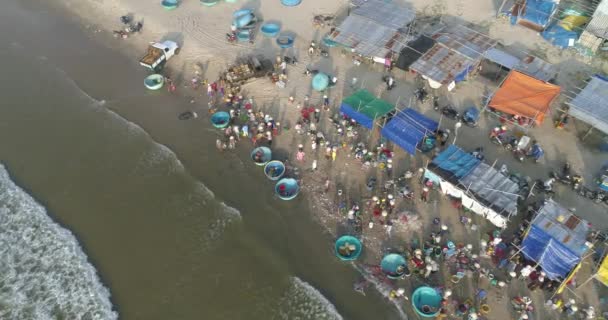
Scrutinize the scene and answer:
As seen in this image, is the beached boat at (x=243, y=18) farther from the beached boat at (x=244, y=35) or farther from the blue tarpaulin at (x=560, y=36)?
the blue tarpaulin at (x=560, y=36)

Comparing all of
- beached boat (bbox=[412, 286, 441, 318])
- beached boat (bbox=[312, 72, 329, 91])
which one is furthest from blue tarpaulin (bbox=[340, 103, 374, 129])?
beached boat (bbox=[412, 286, 441, 318])

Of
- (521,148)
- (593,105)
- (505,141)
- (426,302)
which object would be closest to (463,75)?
(505,141)

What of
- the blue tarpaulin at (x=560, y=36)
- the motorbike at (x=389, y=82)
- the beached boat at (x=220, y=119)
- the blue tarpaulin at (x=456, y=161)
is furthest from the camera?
the blue tarpaulin at (x=560, y=36)

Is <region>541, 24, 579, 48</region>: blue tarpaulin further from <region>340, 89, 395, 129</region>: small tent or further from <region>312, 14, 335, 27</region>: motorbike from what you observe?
<region>312, 14, 335, 27</region>: motorbike

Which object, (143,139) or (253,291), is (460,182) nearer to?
(253,291)

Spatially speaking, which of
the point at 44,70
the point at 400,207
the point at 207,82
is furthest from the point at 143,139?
the point at 400,207

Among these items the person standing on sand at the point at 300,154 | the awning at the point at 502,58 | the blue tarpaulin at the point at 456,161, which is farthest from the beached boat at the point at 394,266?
the awning at the point at 502,58
